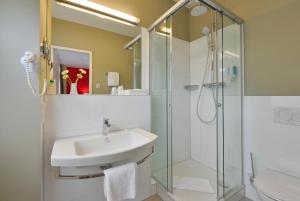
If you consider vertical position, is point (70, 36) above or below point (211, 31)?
below

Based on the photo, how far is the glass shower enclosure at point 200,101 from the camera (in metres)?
1.63

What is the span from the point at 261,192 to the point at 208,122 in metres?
1.20

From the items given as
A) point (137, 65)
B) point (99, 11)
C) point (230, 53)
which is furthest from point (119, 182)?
point (230, 53)

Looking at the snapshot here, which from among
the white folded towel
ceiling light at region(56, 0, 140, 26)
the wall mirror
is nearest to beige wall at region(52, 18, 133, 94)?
the wall mirror

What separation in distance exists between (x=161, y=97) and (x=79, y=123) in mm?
921

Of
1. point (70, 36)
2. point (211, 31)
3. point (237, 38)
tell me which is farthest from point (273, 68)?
point (70, 36)

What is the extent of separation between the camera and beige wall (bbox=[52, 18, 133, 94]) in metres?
1.34

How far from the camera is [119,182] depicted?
0.98m

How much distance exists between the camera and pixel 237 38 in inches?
69.2

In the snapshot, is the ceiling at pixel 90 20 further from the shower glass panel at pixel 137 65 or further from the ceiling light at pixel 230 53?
the ceiling light at pixel 230 53

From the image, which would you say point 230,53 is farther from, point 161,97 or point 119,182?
point 119,182

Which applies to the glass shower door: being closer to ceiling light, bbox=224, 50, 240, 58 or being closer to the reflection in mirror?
ceiling light, bbox=224, 50, 240, 58

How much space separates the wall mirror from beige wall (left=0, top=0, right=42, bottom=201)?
1.01 feet

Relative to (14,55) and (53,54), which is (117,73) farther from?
(14,55)
